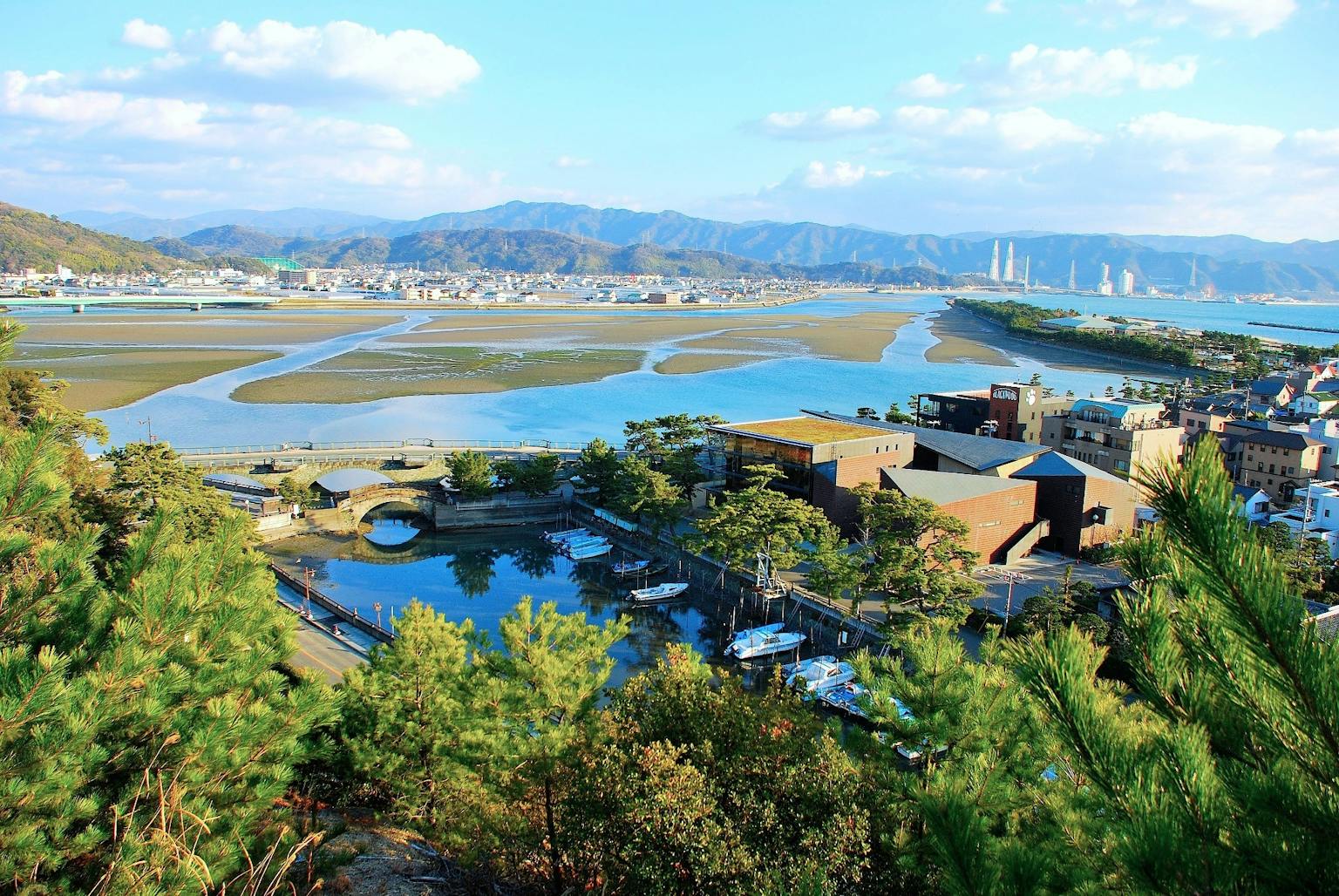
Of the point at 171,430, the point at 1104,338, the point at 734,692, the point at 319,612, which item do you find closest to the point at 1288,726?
the point at 734,692

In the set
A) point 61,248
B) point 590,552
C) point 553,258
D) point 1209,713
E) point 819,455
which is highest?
point 553,258

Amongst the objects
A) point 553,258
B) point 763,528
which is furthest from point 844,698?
point 553,258

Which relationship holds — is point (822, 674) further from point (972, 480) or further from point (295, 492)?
point (295, 492)

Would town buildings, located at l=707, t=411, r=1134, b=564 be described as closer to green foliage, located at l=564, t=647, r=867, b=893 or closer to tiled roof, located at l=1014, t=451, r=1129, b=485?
tiled roof, located at l=1014, t=451, r=1129, b=485

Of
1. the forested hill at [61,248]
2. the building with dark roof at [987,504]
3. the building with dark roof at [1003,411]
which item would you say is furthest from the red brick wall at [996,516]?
the forested hill at [61,248]

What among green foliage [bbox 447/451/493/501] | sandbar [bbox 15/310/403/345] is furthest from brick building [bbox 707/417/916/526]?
sandbar [bbox 15/310/403/345]

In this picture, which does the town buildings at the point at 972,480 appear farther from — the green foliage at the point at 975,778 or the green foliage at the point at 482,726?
the green foliage at the point at 482,726

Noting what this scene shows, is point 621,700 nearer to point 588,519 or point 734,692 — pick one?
point 734,692
